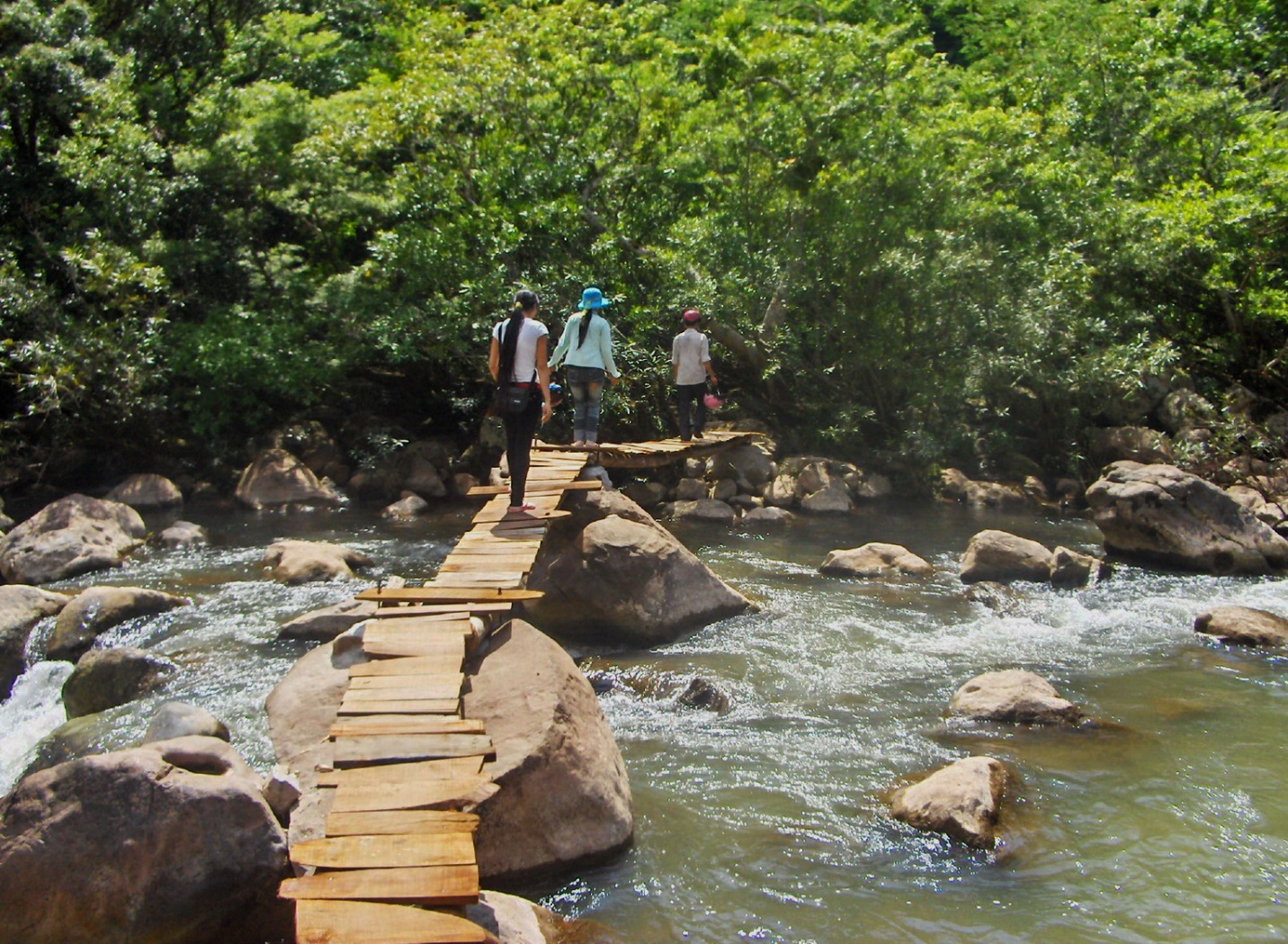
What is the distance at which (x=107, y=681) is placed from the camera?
8688 mm

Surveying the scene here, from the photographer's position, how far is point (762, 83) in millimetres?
18844

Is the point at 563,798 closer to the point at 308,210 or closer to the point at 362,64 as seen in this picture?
the point at 308,210

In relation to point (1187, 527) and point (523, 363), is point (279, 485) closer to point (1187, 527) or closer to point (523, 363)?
point (523, 363)

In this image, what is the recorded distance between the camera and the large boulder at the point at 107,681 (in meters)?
8.66

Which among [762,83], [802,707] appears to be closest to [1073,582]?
[802,707]

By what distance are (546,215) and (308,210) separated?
4.92 m

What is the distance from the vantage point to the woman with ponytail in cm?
894

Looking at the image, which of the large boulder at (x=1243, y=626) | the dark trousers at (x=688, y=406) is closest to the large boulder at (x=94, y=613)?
the dark trousers at (x=688, y=406)

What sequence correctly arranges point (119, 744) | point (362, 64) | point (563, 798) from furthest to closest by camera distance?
point (362, 64), point (119, 744), point (563, 798)

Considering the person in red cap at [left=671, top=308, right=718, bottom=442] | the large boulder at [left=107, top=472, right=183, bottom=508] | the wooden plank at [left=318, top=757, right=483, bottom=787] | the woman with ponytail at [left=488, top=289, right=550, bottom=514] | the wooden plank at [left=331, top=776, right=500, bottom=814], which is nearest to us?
the wooden plank at [left=331, top=776, right=500, bottom=814]

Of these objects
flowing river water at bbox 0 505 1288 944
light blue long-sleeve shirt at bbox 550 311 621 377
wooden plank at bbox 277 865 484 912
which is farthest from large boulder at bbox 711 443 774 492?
wooden plank at bbox 277 865 484 912

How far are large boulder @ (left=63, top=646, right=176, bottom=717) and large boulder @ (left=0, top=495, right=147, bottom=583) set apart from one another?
14.5 feet

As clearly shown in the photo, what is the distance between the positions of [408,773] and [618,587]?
4.51m

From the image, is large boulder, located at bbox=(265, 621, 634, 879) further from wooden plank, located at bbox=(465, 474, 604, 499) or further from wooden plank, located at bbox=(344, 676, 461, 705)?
wooden plank, located at bbox=(465, 474, 604, 499)
